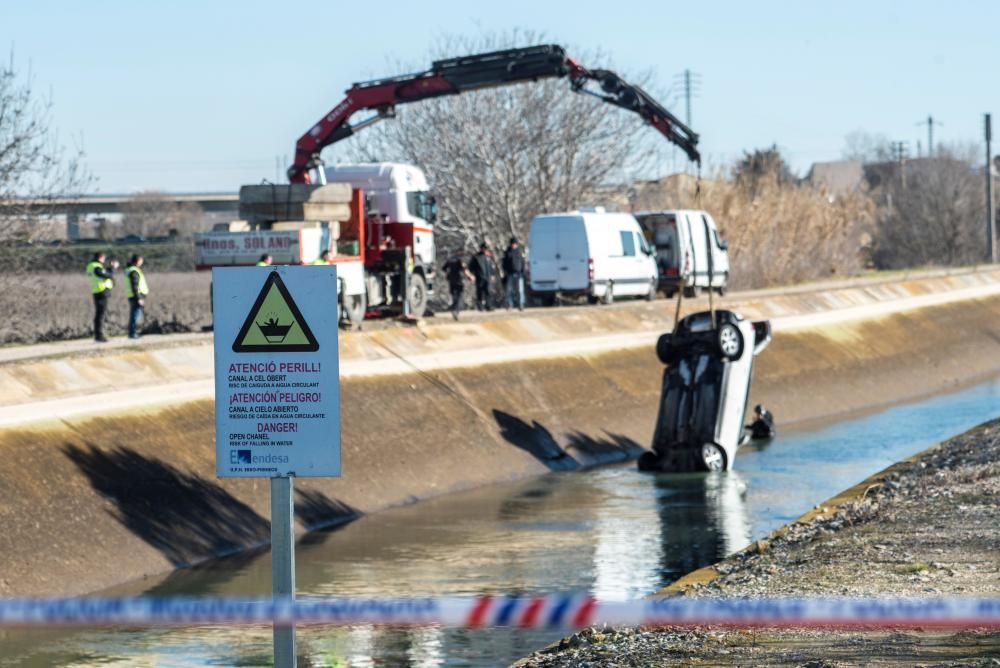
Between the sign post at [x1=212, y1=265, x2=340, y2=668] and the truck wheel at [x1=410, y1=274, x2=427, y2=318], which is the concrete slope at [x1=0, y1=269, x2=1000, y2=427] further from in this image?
the sign post at [x1=212, y1=265, x2=340, y2=668]

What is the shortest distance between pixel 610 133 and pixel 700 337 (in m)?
→ 29.9

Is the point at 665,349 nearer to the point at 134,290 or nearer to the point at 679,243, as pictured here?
the point at 134,290

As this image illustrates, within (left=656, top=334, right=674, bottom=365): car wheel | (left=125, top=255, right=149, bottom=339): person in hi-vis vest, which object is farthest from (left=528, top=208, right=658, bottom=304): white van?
(left=656, top=334, right=674, bottom=365): car wheel

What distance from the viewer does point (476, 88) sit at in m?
35.6

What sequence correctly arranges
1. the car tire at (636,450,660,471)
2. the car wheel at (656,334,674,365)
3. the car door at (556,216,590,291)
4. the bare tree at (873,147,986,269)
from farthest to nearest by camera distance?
the bare tree at (873,147,986,269), the car door at (556,216,590,291), the car tire at (636,450,660,471), the car wheel at (656,334,674,365)

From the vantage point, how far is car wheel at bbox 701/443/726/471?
26.2 m

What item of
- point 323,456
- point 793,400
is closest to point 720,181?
point 793,400

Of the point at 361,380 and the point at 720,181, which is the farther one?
the point at 720,181

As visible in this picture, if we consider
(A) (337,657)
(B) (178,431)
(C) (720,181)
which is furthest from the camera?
(C) (720,181)

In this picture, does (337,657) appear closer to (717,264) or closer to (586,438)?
(586,438)

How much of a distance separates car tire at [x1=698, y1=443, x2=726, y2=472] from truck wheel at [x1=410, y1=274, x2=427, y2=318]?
9.41 meters

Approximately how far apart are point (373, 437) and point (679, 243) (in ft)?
72.1

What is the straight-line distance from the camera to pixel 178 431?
→ 23281 mm

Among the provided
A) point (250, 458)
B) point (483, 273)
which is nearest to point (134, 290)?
point (483, 273)
